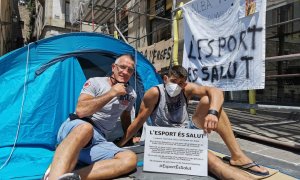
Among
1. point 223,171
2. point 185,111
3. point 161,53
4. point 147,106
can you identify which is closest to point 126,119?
point 147,106

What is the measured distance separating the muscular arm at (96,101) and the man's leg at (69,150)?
0.17 metres

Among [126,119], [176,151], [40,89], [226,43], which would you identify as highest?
[226,43]

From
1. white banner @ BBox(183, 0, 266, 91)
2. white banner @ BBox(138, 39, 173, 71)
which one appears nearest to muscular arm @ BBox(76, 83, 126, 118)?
white banner @ BBox(183, 0, 266, 91)

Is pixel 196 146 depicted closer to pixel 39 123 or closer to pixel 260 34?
pixel 260 34

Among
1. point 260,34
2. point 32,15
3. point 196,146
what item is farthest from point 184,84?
point 32,15

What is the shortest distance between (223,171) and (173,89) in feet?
2.67

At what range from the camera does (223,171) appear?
2.34 meters

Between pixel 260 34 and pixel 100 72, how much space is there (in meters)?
2.07

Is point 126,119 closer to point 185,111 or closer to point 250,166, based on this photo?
point 185,111

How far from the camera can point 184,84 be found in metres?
2.76

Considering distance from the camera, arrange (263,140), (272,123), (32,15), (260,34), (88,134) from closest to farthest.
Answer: (88,134) → (260,34) → (263,140) → (272,123) → (32,15)

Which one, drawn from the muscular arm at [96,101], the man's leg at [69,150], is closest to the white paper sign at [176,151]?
A: the muscular arm at [96,101]

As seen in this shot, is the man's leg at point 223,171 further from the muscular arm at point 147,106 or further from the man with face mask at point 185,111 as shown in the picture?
the muscular arm at point 147,106

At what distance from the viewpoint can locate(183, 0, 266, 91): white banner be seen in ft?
10.8
